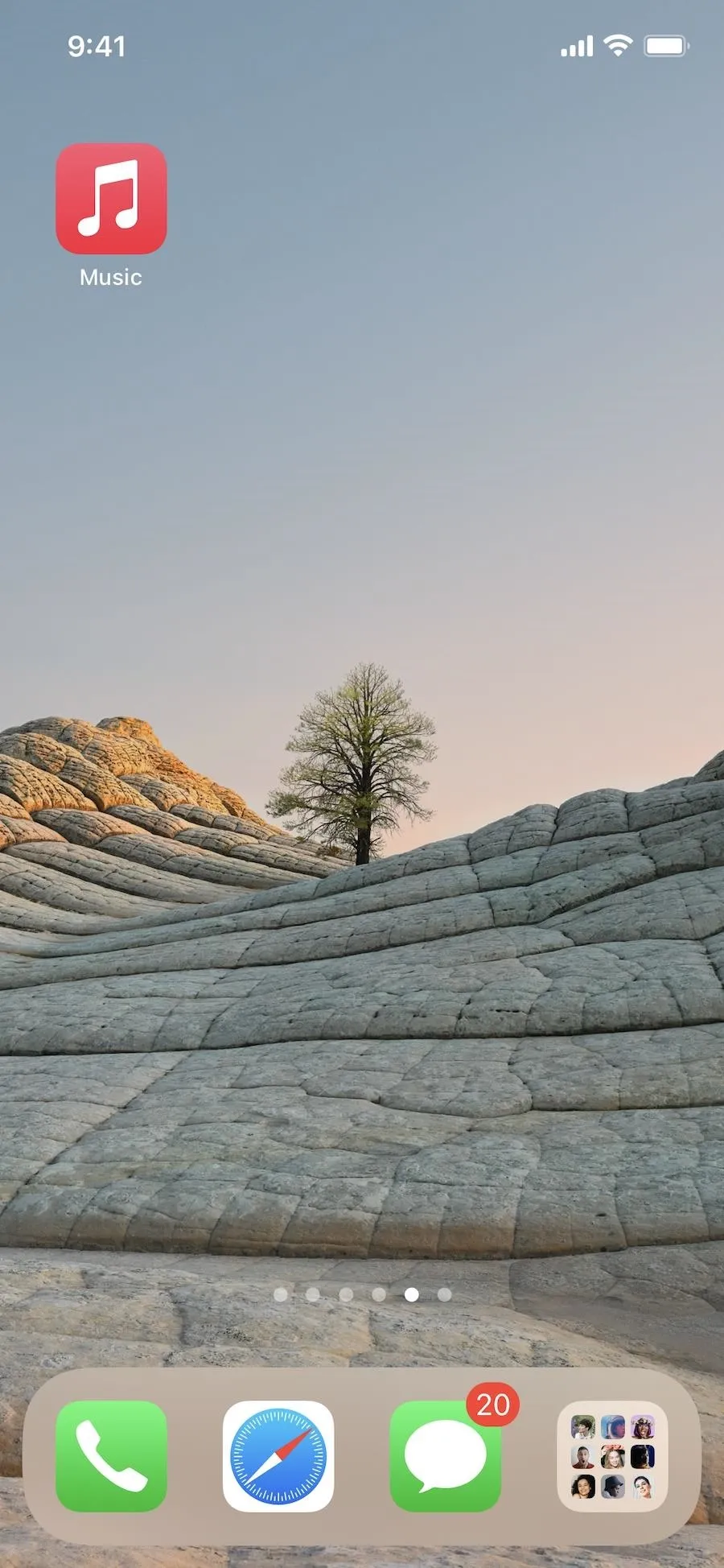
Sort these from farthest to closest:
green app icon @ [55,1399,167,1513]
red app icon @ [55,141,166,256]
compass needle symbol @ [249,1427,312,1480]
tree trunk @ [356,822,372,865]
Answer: tree trunk @ [356,822,372,865] < red app icon @ [55,141,166,256] < compass needle symbol @ [249,1427,312,1480] < green app icon @ [55,1399,167,1513]

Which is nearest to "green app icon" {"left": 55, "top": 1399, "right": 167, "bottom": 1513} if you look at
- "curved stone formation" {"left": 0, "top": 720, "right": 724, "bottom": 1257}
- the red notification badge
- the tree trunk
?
the red notification badge

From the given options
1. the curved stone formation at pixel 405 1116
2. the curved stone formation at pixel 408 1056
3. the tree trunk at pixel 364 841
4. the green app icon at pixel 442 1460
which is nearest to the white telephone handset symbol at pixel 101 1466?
the curved stone formation at pixel 405 1116

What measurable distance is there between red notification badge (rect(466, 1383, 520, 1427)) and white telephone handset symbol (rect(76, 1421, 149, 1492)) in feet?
2.86

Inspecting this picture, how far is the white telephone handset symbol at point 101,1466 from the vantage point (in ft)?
8.25

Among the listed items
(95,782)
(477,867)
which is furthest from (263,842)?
(477,867)

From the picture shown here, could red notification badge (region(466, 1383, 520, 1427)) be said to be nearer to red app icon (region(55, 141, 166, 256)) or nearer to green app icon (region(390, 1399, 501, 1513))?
green app icon (region(390, 1399, 501, 1513))

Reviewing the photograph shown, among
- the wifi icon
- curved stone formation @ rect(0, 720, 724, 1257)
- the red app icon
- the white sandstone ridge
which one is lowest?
curved stone formation @ rect(0, 720, 724, 1257)

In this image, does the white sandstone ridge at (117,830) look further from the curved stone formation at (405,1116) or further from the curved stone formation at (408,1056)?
the curved stone formation at (405,1116)

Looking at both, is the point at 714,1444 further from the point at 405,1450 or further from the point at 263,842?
the point at 263,842

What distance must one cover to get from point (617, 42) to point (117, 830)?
30.3 metres

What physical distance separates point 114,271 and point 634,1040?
25.8 feet

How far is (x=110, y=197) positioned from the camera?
5.14 m

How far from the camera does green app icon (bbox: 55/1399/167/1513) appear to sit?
251 centimetres

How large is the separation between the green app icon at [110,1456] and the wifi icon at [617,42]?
597 cm
